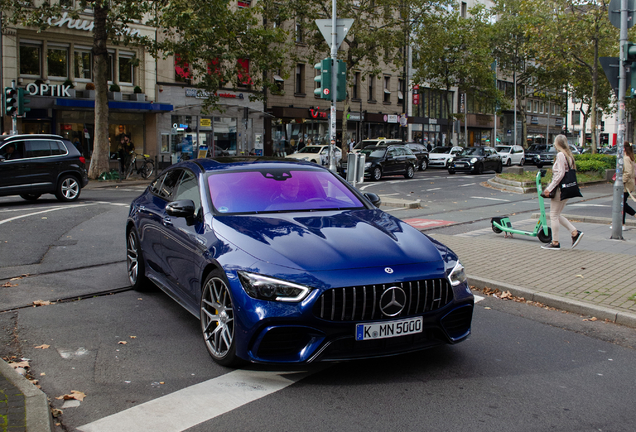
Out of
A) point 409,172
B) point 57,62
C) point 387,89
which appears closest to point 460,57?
point 387,89

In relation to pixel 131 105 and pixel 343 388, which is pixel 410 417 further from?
A: pixel 131 105

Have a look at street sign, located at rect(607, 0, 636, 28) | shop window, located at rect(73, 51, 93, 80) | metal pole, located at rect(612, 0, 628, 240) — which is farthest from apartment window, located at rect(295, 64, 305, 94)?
metal pole, located at rect(612, 0, 628, 240)

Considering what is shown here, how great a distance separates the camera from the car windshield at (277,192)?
5.40m

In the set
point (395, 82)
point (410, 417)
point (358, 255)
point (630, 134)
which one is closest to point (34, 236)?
point (358, 255)

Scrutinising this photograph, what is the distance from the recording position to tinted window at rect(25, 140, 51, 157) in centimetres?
1636

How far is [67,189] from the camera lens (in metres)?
17.1

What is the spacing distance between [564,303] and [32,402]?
4993 mm

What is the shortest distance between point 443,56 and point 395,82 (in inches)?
264

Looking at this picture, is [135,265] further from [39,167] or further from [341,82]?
[39,167]

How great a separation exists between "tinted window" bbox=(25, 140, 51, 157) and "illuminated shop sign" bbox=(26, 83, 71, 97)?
1465 centimetres

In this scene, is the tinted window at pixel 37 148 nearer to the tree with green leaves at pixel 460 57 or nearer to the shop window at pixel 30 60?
the shop window at pixel 30 60

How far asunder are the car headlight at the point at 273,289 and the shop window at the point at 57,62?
30.5 m

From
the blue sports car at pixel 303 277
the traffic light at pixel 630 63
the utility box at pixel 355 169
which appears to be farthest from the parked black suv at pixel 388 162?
the blue sports car at pixel 303 277

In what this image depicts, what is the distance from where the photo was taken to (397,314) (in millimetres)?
4195
